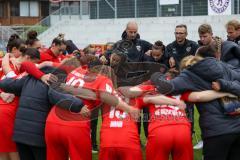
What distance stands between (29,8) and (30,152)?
4625cm

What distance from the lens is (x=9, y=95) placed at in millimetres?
6113

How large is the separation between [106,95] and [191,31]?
73.1ft

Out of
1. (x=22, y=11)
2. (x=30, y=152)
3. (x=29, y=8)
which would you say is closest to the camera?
(x=30, y=152)

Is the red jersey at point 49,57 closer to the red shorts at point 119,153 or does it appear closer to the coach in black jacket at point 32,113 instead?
the coach in black jacket at point 32,113

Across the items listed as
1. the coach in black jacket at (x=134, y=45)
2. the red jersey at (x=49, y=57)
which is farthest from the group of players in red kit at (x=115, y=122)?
the coach in black jacket at (x=134, y=45)

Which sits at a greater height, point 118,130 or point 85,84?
point 85,84

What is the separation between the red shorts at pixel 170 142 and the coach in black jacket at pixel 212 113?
0.19 m

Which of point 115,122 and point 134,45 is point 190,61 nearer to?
point 115,122

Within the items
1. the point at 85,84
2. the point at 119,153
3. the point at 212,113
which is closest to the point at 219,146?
the point at 212,113

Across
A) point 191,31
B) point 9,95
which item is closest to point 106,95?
point 9,95

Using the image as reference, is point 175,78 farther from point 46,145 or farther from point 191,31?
point 191,31

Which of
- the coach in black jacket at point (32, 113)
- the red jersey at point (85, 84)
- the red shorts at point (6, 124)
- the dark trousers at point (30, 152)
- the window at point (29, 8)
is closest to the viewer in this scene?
the red jersey at point (85, 84)

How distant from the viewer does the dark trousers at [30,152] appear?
5637mm

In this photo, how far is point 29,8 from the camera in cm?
5066
